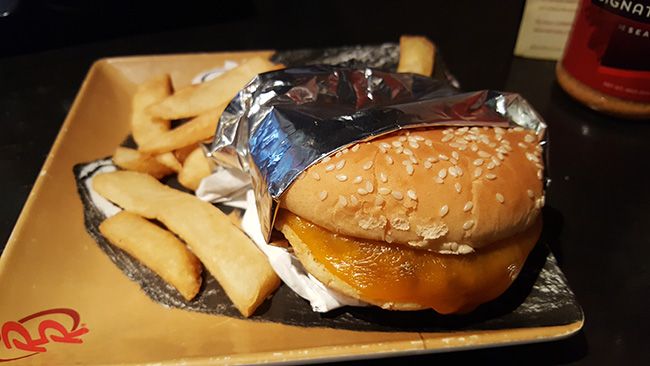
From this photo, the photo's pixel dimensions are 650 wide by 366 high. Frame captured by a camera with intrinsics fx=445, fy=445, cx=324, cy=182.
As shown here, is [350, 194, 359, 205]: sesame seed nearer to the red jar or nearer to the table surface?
the table surface

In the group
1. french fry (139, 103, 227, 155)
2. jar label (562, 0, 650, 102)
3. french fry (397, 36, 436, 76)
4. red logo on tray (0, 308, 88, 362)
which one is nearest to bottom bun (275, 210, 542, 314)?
french fry (139, 103, 227, 155)

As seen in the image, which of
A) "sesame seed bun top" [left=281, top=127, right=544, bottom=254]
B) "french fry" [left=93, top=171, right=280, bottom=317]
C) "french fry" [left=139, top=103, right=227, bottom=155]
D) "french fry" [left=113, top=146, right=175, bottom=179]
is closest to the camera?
"sesame seed bun top" [left=281, top=127, right=544, bottom=254]

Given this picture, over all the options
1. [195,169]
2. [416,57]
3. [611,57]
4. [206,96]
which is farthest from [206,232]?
[611,57]

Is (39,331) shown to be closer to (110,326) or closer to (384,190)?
(110,326)

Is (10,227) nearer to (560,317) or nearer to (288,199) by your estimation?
(288,199)

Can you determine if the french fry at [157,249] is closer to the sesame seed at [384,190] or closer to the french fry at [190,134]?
the french fry at [190,134]

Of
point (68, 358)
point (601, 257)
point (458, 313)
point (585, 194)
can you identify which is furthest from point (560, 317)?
point (68, 358)
